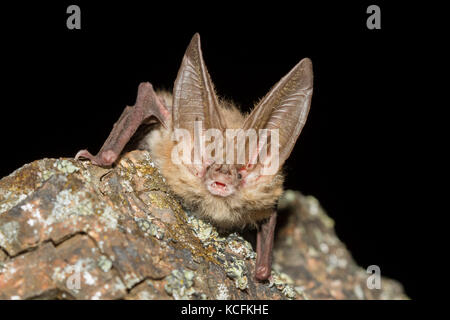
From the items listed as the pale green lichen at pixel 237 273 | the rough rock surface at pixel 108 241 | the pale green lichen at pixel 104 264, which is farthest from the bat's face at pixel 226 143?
the pale green lichen at pixel 104 264

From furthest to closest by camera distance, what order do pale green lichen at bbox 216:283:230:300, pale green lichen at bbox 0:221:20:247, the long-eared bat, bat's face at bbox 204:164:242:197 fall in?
bat's face at bbox 204:164:242:197 → the long-eared bat → pale green lichen at bbox 216:283:230:300 → pale green lichen at bbox 0:221:20:247

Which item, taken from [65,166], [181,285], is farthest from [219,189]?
[65,166]

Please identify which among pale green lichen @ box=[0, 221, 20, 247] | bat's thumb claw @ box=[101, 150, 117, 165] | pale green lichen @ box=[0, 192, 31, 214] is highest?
bat's thumb claw @ box=[101, 150, 117, 165]

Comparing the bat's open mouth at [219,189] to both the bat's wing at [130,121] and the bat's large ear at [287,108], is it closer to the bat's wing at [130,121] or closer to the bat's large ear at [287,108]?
the bat's large ear at [287,108]

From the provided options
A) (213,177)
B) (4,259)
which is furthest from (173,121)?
(4,259)

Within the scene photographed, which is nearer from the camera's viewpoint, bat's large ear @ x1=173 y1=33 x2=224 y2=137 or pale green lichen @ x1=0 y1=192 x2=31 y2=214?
pale green lichen @ x1=0 y1=192 x2=31 y2=214

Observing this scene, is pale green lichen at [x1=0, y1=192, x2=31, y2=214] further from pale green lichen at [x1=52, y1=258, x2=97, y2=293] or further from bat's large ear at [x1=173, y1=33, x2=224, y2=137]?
bat's large ear at [x1=173, y1=33, x2=224, y2=137]

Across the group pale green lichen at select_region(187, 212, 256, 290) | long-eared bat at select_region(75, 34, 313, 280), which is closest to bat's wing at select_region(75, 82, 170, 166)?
long-eared bat at select_region(75, 34, 313, 280)
